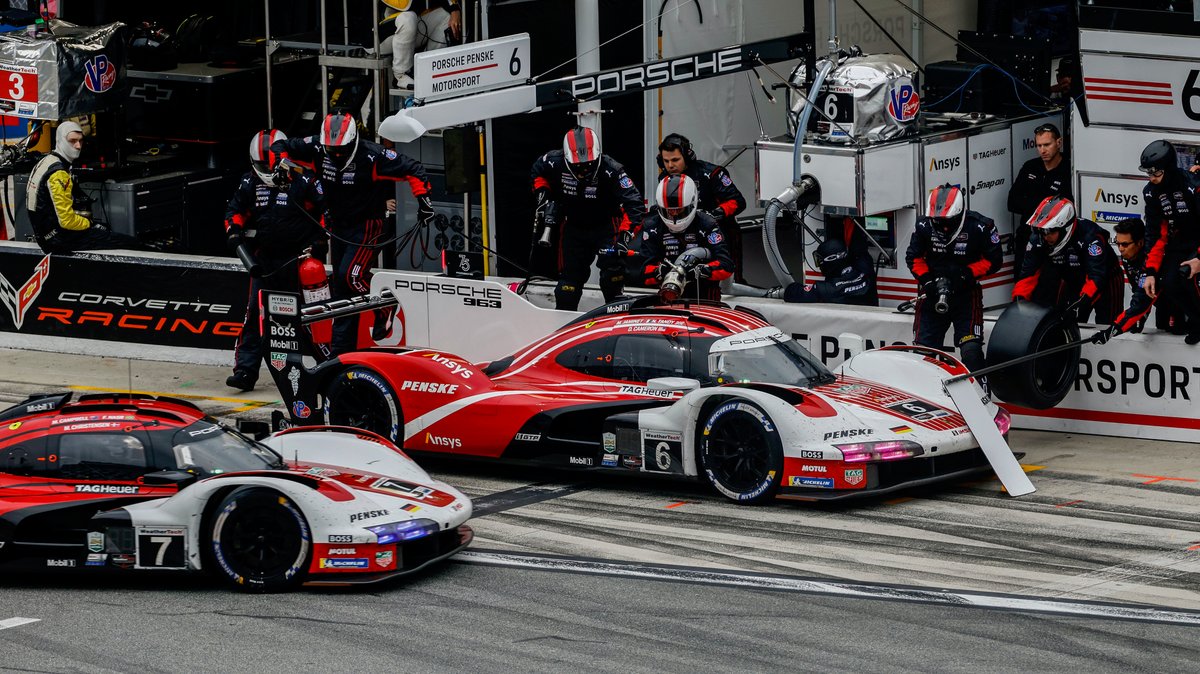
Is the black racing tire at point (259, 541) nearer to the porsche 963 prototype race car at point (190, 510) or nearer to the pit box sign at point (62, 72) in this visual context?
the porsche 963 prototype race car at point (190, 510)

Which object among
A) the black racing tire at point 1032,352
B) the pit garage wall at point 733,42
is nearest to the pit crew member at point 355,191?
the pit garage wall at point 733,42

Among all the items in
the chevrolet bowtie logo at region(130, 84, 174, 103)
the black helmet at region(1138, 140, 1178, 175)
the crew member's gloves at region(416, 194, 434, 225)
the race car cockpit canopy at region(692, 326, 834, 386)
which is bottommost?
the race car cockpit canopy at region(692, 326, 834, 386)

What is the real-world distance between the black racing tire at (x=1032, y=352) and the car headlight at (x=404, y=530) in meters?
5.08

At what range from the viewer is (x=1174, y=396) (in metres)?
15.0

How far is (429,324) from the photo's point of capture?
17359mm

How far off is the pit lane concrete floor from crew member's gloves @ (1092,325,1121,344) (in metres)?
0.81

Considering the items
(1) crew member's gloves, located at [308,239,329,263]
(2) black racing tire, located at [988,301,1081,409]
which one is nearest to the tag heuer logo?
(1) crew member's gloves, located at [308,239,329,263]

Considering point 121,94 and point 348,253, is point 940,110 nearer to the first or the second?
point 348,253

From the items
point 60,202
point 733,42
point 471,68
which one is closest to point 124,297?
point 60,202

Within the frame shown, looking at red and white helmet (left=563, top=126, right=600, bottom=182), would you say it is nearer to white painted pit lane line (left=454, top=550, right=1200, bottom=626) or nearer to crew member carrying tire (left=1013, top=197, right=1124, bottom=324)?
crew member carrying tire (left=1013, top=197, right=1124, bottom=324)

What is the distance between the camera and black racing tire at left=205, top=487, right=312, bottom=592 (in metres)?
11.0

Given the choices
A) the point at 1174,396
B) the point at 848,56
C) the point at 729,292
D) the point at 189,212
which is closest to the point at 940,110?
the point at 848,56

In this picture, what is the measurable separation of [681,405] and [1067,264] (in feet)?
12.7

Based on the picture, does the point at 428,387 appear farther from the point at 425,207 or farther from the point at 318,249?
the point at 425,207
